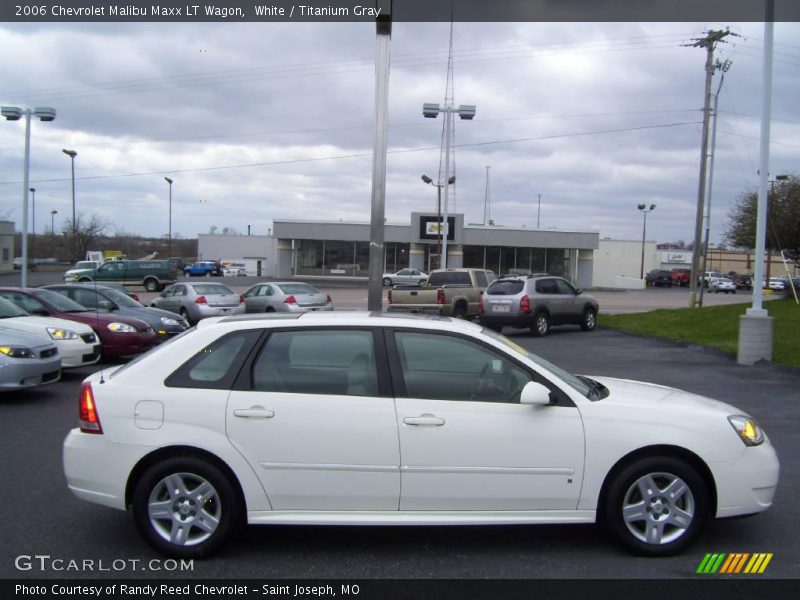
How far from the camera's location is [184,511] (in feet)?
14.8

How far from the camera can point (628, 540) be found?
455 centimetres

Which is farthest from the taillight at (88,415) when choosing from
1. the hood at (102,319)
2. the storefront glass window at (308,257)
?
the storefront glass window at (308,257)

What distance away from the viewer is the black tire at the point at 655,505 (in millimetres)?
4543

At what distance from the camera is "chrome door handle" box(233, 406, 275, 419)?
4.51 meters

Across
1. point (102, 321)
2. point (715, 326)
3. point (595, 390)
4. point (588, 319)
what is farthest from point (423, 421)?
point (588, 319)

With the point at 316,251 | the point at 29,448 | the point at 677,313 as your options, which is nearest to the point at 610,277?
the point at 316,251

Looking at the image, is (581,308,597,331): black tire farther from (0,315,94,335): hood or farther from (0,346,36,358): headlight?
(0,346,36,358): headlight

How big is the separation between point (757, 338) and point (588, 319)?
8668 mm

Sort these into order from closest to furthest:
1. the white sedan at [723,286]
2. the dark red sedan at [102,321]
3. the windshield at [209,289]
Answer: the dark red sedan at [102,321] → the windshield at [209,289] → the white sedan at [723,286]

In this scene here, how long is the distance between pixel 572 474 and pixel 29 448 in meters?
5.71

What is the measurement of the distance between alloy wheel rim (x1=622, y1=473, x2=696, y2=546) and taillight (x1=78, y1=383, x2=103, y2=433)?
11.3ft

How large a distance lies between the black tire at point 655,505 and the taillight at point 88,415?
3.35 meters

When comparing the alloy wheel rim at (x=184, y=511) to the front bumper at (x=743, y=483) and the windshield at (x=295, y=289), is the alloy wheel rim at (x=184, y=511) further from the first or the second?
the windshield at (x=295, y=289)
